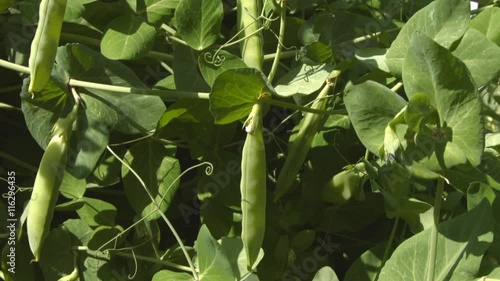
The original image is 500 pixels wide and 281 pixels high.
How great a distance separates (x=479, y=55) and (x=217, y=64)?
25cm

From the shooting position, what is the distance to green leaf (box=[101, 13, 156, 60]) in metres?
0.79

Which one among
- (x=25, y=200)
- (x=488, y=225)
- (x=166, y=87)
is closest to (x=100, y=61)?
(x=166, y=87)

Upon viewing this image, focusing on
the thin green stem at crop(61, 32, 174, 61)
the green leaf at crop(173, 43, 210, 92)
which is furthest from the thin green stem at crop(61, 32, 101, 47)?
the green leaf at crop(173, 43, 210, 92)

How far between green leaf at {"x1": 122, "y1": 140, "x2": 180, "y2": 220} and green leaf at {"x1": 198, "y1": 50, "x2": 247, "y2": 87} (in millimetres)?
127

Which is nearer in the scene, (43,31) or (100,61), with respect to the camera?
(43,31)

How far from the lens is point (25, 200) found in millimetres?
886

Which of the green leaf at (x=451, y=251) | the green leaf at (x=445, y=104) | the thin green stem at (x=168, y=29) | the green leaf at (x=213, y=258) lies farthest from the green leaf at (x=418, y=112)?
the thin green stem at (x=168, y=29)

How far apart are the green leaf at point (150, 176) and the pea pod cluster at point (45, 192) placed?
0.37 ft

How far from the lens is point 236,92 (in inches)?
27.6

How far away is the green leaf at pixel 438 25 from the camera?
0.72m

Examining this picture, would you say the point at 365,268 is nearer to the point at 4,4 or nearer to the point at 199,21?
the point at 199,21

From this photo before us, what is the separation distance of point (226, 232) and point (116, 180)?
0.14 m

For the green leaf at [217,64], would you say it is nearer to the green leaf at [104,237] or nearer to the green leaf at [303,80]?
the green leaf at [303,80]

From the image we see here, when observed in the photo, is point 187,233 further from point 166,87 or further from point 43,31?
point 43,31
